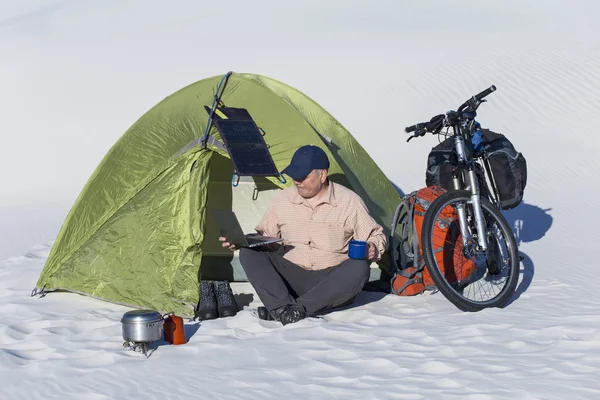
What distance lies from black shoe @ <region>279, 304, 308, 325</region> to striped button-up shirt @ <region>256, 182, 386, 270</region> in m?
0.40

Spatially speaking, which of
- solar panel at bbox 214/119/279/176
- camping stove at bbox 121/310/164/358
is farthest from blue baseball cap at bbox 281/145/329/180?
camping stove at bbox 121/310/164/358

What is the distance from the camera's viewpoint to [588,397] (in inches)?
165

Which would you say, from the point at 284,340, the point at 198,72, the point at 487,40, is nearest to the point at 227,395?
the point at 284,340

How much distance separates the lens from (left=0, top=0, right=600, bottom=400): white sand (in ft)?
15.6

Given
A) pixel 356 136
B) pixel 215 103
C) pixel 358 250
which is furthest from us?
pixel 356 136

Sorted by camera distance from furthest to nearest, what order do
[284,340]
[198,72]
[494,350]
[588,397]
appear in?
[198,72] → [284,340] → [494,350] → [588,397]

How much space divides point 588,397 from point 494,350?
860 millimetres

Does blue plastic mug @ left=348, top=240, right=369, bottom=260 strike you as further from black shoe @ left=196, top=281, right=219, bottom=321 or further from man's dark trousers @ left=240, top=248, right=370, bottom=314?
black shoe @ left=196, top=281, right=219, bottom=321

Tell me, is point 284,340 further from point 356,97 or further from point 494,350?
point 356,97

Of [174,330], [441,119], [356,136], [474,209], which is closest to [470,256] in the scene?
[474,209]

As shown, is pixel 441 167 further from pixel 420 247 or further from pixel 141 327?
pixel 141 327

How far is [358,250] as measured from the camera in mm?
5715

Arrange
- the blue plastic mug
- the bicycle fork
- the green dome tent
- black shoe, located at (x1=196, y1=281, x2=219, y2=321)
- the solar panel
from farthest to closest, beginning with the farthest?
the solar panel < the green dome tent < black shoe, located at (x1=196, y1=281, x2=219, y2=321) < the bicycle fork < the blue plastic mug

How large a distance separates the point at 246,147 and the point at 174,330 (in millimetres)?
1769
